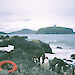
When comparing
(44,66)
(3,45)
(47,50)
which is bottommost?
(47,50)

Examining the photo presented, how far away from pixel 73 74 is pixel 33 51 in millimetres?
6964

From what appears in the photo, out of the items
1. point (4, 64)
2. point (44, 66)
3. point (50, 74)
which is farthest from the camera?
point (4, 64)

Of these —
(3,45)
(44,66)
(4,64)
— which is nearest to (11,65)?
(4,64)

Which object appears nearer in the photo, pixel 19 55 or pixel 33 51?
pixel 19 55

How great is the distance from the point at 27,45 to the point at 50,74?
8601 millimetres

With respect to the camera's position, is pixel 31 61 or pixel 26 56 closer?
pixel 31 61

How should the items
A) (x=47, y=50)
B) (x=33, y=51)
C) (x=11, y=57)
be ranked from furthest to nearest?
(x=47, y=50)
(x=33, y=51)
(x=11, y=57)

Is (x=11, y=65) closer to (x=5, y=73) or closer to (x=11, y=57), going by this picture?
(x=5, y=73)

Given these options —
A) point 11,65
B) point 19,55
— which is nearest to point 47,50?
point 19,55

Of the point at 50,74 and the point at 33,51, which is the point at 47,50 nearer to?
the point at 33,51

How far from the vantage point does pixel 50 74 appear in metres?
2.75

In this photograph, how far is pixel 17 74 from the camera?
8.18ft

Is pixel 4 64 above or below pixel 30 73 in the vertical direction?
below

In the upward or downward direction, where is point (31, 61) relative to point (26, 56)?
downward
